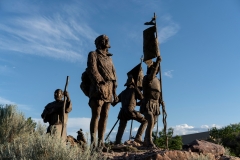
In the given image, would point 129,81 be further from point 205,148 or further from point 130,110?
point 205,148

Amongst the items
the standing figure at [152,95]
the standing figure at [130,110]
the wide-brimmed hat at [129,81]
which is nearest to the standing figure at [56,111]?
the standing figure at [130,110]

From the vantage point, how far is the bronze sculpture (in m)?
7.41

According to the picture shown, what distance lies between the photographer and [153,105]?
8781 millimetres

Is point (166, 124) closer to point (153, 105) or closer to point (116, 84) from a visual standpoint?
point (153, 105)

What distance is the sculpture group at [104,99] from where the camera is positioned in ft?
24.4

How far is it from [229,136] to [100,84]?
27059mm

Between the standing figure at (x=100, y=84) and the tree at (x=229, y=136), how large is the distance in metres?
21.0

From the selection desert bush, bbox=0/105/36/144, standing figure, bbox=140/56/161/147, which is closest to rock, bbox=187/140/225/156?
standing figure, bbox=140/56/161/147

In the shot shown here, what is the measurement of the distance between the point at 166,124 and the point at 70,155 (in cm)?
429

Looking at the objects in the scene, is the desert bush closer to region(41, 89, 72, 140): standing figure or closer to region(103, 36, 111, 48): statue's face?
region(41, 89, 72, 140): standing figure

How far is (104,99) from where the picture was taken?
7.50m

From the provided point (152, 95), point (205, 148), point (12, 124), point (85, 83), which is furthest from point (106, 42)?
point (205, 148)

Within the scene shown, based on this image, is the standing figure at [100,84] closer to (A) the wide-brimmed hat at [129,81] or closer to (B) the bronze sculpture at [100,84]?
(B) the bronze sculpture at [100,84]

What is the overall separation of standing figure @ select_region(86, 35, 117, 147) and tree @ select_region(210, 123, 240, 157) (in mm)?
21007
